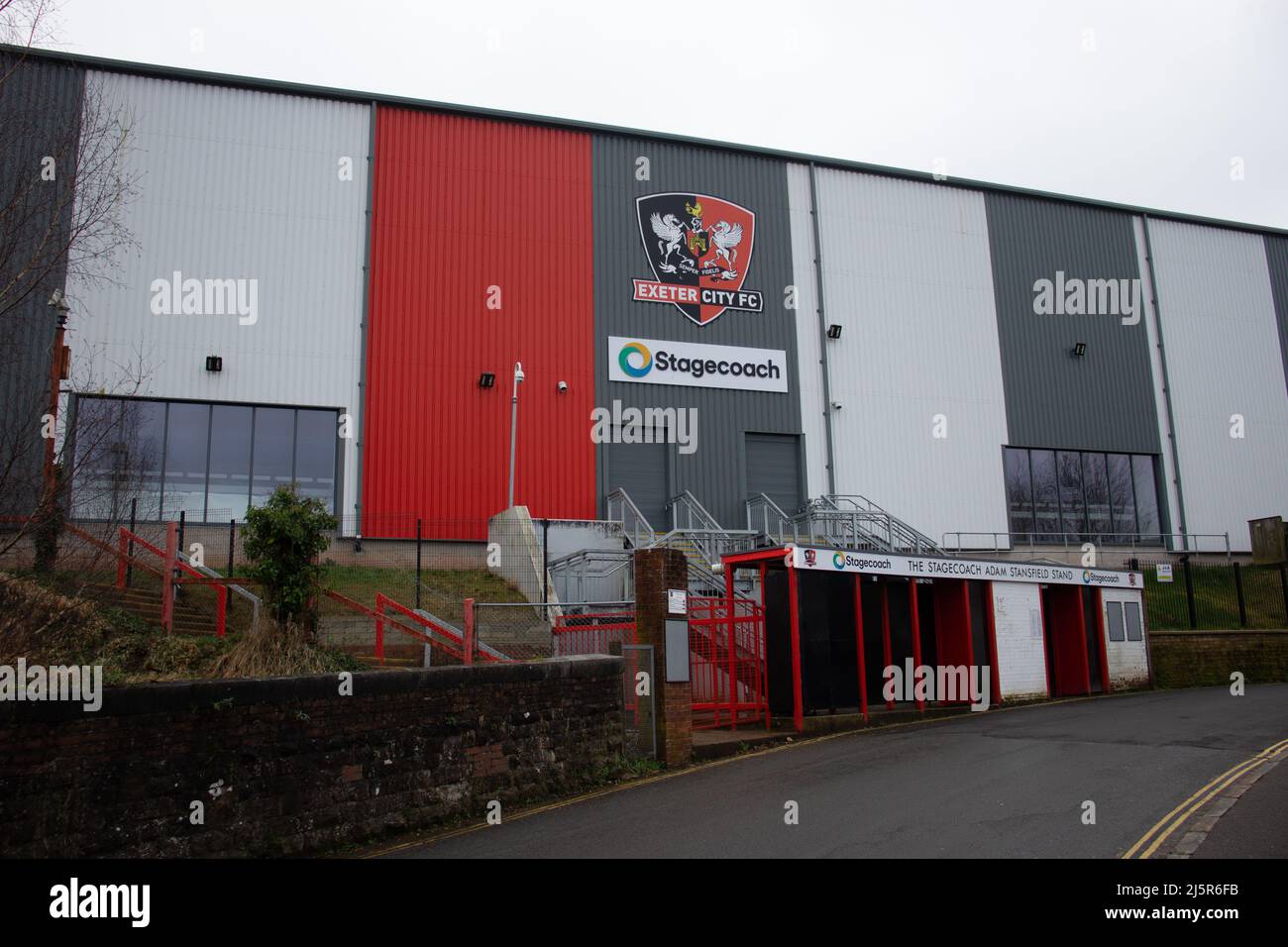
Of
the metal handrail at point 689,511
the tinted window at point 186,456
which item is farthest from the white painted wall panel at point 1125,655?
the tinted window at point 186,456

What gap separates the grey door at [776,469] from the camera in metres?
27.9

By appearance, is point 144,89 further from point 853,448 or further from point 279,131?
point 853,448

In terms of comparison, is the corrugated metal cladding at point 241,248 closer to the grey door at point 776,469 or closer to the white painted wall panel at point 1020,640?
the grey door at point 776,469

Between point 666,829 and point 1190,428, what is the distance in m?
31.2

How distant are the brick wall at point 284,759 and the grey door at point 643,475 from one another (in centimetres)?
1482

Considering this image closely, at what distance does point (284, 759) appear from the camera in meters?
8.35

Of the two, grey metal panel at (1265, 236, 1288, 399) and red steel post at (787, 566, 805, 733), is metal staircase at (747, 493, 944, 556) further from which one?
grey metal panel at (1265, 236, 1288, 399)

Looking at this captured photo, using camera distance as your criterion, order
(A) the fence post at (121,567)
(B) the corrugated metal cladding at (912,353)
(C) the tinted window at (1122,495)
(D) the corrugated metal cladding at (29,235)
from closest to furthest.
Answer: (D) the corrugated metal cladding at (29,235) < (A) the fence post at (121,567) < (B) the corrugated metal cladding at (912,353) < (C) the tinted window at (1122,495)

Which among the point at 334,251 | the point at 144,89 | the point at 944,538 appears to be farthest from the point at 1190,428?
the point at 144,89

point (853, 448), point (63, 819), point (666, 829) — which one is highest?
point (853, 448)

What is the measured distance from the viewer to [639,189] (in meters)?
28.0
